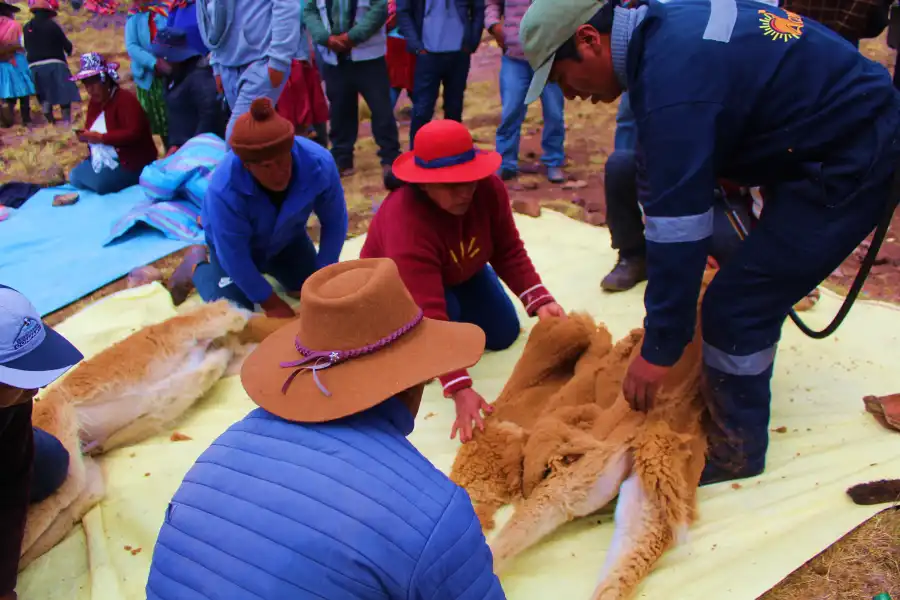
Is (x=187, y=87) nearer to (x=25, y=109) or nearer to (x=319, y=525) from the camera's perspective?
(x=25, y=109)

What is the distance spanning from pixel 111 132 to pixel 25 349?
435 cm

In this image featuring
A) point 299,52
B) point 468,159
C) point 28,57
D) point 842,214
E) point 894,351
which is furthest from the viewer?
point 28,57

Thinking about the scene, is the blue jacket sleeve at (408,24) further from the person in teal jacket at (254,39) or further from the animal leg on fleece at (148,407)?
the animal leg on fleece at (148,407)

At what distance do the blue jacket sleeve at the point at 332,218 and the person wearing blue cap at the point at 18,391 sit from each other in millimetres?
1826

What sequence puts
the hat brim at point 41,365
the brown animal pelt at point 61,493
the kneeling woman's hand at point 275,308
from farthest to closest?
the kneeling woman's hand at point 275,308 < the brown animal pelt at point 61,493 < the hat brim at point 41,365

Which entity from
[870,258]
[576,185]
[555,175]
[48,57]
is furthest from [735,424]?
[48,57]

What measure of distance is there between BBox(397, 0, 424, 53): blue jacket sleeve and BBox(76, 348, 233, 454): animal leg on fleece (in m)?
3.40

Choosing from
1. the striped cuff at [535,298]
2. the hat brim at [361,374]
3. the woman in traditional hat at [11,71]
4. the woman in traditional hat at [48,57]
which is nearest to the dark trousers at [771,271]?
the striped cuff at [535,298]

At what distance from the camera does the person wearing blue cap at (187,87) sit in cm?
593

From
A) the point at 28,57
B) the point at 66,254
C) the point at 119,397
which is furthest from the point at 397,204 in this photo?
the point at 28,57

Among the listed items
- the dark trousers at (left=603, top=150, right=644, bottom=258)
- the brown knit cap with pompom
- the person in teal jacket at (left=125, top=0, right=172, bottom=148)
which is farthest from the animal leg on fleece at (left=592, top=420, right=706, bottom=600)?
the person in teal jacket at (left=125, top=0, right=172, bottom=148)

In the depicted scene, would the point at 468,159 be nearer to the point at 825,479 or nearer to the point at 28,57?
the point at 825,479

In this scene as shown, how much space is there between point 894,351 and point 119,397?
3.23 meters

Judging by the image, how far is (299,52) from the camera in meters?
5.83
